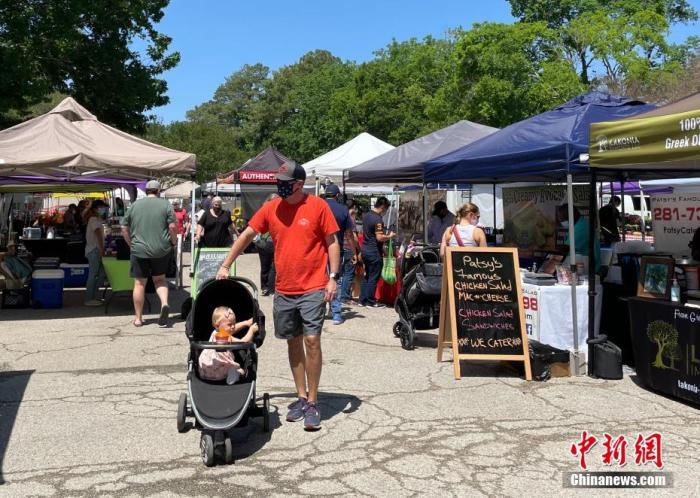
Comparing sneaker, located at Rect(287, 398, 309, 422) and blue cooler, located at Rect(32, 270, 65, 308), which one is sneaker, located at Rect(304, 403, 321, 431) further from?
blue cooler, located at Rect(32, 270, 65, 308)

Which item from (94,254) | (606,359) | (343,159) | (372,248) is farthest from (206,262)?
(343,159)

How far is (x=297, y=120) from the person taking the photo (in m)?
61.6

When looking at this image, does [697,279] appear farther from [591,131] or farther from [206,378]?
[206,378]

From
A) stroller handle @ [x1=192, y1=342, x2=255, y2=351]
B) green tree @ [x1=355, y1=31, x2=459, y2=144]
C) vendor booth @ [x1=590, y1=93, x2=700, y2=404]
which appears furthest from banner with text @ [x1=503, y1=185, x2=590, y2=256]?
green tree @ [x1=355, y1=31, x2=459, y2=144]

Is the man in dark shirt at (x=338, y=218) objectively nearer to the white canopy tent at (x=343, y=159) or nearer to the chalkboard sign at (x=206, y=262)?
the chalkboard sign at (x=206, y=262)

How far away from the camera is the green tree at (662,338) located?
6.27 metres

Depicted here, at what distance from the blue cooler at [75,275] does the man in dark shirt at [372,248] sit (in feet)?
18.8

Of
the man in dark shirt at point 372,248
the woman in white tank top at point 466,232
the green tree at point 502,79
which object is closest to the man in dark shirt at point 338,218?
the man in dark shirt at point 372,248

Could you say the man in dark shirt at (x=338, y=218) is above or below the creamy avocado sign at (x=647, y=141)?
below

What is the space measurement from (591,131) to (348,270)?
534 cm

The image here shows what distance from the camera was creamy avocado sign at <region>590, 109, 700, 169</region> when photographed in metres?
5.66

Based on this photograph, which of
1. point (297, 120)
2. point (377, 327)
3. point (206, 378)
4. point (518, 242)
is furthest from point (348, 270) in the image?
point (297, 120)

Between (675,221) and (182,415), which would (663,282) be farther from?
(182,415)

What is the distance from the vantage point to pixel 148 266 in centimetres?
995
